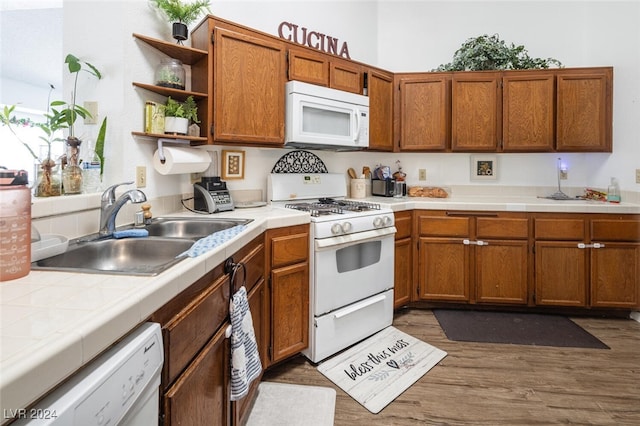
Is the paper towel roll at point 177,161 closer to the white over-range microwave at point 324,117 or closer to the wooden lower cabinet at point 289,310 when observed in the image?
the white over-range microwave at point 324,117

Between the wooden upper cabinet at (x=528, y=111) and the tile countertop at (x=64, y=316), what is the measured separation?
2878mm

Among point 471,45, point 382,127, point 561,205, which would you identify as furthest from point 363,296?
point 471,45

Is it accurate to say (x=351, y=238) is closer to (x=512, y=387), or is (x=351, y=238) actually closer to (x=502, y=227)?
(x=512, y=387)

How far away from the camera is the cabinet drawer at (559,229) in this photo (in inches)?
103

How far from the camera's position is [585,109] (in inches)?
112

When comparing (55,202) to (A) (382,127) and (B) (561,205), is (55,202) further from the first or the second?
(B) (561,205)

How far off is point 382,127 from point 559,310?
2.10 metres

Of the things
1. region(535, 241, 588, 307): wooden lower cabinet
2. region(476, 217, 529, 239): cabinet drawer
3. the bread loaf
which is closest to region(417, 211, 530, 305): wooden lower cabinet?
region(476, 217, 529, 239): cabinet drawer

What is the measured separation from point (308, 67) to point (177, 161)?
116 cm

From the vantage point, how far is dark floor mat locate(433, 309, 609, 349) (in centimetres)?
235

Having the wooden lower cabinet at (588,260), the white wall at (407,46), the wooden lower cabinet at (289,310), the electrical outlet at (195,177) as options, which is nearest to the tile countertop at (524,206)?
the wooden lower cabinet at (588,260)

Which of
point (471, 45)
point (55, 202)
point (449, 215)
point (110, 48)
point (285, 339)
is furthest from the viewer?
point (471, 45)

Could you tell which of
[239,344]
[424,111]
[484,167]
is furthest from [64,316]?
[484,167]

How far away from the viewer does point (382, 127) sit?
2936 millimetres
